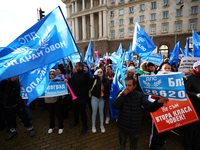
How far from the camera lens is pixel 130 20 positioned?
1169 inches

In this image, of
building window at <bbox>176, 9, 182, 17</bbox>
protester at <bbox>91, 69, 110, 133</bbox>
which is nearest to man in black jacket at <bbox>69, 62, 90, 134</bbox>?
protester at <bbox>91, 69, 110, 133</bbox>

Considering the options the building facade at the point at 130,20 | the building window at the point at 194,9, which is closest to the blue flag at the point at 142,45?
the building facade at the point at 130,20

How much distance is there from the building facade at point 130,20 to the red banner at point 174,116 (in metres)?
25.2

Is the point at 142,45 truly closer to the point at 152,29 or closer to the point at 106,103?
the point at 106,103

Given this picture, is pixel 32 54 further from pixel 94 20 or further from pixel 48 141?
pixel 94 20

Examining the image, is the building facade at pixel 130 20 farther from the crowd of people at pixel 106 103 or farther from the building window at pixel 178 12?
the crowd of people at pixel 106 103

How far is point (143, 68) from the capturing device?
12.3 ft

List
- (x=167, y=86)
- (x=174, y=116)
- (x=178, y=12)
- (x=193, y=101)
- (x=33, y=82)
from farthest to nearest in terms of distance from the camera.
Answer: (x=178, y=12), (x=193, y=101), (x=33, y=82), (x=174, y=116), (x=167, y=86)

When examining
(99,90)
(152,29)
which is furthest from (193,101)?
(152,29)

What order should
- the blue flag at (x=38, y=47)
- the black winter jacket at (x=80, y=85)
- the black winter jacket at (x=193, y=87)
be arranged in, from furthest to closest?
the black winter jacket at (x=80, y=85) < the black winter jacket at (x=193, y=87) < the blue flag at (x=38, y=47)

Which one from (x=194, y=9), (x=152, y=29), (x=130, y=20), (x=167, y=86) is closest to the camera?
(x=167, y=86)

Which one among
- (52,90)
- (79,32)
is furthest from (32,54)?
(79,32)

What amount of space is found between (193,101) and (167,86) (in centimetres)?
146

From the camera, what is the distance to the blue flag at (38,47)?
204 centimetres
